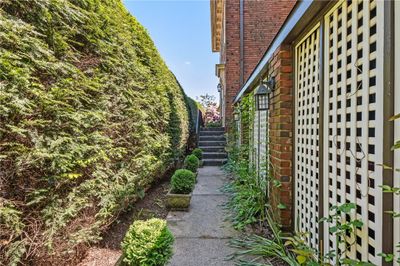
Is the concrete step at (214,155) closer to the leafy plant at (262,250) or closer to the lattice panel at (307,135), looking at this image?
the leafy plant at (262,250)

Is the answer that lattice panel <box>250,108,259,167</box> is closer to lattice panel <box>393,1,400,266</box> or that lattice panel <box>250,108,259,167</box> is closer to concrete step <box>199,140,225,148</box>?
lattice panel <box>393,1,400,266</box>

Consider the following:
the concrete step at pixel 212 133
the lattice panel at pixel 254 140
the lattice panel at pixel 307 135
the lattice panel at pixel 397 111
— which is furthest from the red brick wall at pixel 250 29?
the lattice panel at pixel 397 111

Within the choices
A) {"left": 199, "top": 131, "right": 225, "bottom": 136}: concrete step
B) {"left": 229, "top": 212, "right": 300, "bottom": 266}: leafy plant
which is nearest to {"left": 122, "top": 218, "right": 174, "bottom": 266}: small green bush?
{"left": 229, "top": 212, "right": 300, "bottom": 266}: leafy plant

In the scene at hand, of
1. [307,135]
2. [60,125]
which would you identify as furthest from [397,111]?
[60,125]

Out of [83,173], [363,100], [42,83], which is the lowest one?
[83,173]

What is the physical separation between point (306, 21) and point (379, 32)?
999 millimetres

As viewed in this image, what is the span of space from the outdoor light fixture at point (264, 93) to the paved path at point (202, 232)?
1673mm

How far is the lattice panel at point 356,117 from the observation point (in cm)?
137

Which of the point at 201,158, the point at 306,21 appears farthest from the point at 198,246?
the point at 201,158

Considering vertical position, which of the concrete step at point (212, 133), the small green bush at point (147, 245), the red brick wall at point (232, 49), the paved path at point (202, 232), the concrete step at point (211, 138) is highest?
the red brick wall at point (232, 49)

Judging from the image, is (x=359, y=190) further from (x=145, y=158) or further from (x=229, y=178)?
(x=229, y=178)

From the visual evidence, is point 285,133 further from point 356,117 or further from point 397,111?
point 397,111

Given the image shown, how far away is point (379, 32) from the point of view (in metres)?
1.35

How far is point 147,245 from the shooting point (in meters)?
2.08
